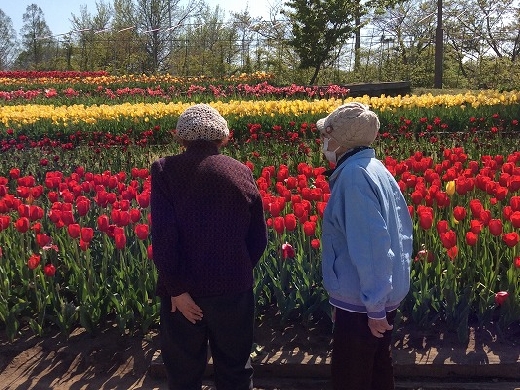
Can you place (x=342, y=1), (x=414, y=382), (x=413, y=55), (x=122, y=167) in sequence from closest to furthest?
(x=414, y=382) < (x=122, y=167) < (x=342, y=1) < (x=413, y=55)

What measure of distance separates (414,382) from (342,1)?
18.1 metres

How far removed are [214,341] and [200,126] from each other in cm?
81

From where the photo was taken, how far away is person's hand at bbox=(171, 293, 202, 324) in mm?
2215

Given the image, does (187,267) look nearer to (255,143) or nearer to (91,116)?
(255,143)

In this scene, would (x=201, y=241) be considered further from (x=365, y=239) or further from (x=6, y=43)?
(x=6, y=43)

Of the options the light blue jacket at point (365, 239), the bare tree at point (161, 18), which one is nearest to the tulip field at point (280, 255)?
the light blue jacket at point (365, 239)

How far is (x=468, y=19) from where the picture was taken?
28484 mm

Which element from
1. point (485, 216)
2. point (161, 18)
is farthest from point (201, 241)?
point (161, 18)

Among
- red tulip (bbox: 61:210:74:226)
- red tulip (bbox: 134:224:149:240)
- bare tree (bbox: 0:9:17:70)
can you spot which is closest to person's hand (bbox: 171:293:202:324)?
red tulip (bbox: 134:224:149:240)

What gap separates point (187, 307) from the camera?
2.23m

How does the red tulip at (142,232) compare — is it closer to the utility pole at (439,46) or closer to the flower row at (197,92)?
the flower row at (197,92)

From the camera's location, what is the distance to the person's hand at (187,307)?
2.21m

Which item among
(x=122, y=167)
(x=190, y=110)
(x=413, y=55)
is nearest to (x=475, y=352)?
(x=190, y=110)

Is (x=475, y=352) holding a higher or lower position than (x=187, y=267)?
lower
